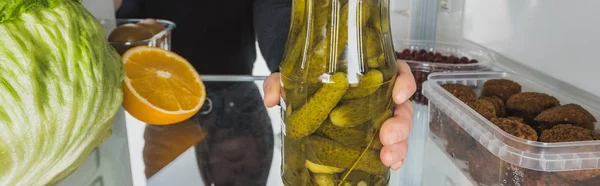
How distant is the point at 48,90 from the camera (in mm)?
447

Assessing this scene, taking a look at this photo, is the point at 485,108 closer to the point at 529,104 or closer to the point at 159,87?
the point at 529,104

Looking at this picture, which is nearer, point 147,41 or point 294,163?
point 294,163

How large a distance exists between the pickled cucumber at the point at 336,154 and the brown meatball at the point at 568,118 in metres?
0.30

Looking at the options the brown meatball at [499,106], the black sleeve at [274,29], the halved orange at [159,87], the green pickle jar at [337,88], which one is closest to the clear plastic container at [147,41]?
the halved orange at [159,87]

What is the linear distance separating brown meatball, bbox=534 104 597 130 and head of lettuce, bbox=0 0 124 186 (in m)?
0.52

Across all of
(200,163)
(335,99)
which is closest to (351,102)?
(335,99)

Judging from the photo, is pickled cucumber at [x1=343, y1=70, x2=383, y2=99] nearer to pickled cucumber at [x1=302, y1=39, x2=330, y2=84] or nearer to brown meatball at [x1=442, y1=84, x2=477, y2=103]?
pickled cucumber at [x1=302, y1=39, x2=330, y2=84]

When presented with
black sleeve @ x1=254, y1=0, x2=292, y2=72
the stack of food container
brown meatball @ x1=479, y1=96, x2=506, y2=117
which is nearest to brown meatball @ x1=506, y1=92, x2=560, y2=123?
brown meatball @ x1=479, y1=96, x2=506, y2=117

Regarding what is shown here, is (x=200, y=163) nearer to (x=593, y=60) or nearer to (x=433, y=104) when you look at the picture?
(x=433, y=104)

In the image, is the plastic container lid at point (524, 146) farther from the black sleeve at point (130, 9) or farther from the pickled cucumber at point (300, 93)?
the black sleeve at point (130, 9)

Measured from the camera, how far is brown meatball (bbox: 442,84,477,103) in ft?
2.27

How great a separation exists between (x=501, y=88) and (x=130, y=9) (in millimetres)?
808

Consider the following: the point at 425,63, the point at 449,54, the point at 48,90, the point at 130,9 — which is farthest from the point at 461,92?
the point at 130,9

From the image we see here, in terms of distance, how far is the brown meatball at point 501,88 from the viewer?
0.73 metres
